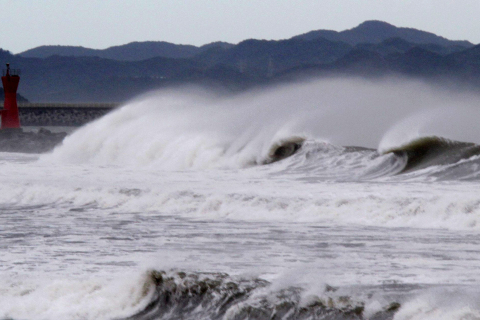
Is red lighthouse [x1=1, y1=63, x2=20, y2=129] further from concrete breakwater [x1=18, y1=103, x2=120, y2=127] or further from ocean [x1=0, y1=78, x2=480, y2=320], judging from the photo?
ocean [x1=0, y1=78, x2=480, y2=320]

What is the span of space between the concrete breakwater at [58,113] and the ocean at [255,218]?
123ft

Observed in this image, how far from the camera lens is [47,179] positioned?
19703 millimetres

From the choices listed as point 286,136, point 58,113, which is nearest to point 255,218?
point 286,136

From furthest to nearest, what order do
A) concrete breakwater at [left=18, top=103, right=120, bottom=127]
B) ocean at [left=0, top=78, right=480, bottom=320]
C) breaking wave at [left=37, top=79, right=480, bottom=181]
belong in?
concrete breakwater at [left=18, top=103, right=120, bottom=127]
breaking wave at [left=37, top=79, right=480, bottom=181]
ocean at [left=0, top=78, right=480, bottom=320]

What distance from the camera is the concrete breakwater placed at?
6606 cm

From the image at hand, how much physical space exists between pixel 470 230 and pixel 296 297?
467 cm

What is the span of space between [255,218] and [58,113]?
5764 cm

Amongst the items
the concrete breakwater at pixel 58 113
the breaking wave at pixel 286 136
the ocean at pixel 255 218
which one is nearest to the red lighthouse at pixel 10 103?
the concrete breakwater at pixel 58 113

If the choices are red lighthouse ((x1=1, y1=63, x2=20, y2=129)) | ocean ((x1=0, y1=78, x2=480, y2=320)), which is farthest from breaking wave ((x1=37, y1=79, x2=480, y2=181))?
red lighthouse ((x1=1, y1=63, x2=20, y2=129))

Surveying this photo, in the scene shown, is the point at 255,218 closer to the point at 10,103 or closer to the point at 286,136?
the point at 286,136

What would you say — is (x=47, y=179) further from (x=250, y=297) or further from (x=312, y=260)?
(x=250, y=297)

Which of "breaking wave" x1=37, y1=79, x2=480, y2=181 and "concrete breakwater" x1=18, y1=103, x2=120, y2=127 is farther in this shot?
"concrete breakwater" x1=18, y1=103, x2=120, y2=127

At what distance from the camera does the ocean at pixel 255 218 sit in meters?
7.07

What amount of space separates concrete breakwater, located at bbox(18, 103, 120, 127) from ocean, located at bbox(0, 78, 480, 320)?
3750cm
